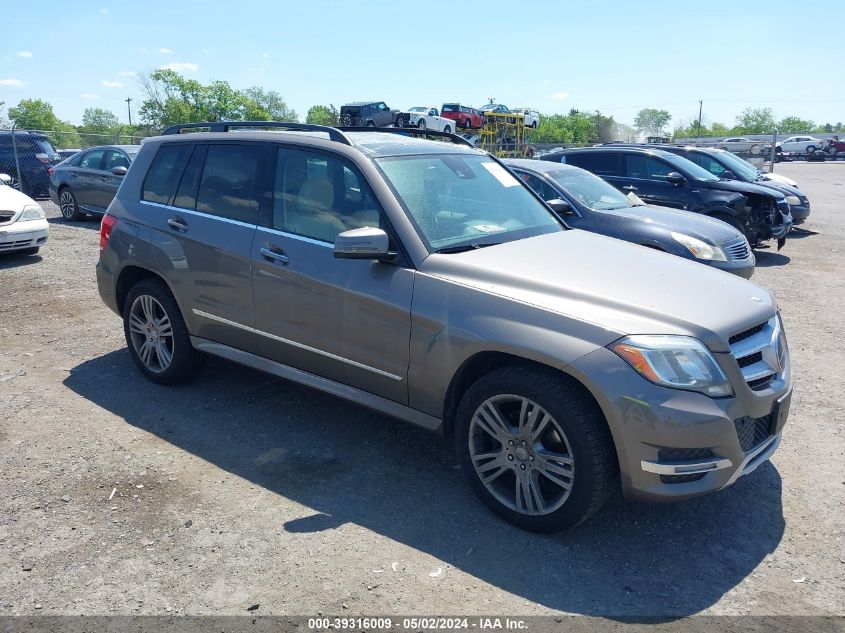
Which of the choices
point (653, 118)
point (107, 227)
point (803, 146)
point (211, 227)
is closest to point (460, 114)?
point (803, 146)

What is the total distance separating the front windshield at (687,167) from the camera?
11.5 meters

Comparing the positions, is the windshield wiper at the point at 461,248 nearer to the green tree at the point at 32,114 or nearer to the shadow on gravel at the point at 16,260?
the shadow on gravel at the point at 16,260

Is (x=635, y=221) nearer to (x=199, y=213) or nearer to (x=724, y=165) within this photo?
(x=199, y=213)

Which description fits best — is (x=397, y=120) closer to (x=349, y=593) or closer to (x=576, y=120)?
(x=349, y=593)

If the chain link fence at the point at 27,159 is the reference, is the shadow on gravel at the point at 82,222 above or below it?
below

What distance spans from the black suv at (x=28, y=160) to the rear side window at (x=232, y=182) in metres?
16.7

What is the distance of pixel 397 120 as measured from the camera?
120 feet

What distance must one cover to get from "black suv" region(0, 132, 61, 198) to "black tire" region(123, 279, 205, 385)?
636 inches

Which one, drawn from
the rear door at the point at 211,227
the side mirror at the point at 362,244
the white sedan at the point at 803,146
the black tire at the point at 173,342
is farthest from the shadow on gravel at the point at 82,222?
the white sedan at the point at 803,146

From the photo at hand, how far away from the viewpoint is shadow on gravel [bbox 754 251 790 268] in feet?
36.8

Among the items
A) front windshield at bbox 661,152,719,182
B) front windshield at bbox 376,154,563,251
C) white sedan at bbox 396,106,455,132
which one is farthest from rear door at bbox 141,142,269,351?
white sedan at bbox 396,106,455,132

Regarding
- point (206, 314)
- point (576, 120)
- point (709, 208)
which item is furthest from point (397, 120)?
point (576, 120)

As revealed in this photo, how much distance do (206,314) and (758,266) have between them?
29.7ft

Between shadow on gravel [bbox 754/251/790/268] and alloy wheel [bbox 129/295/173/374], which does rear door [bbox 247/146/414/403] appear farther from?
shadow on gravel [bbox 754/251/790/268]
